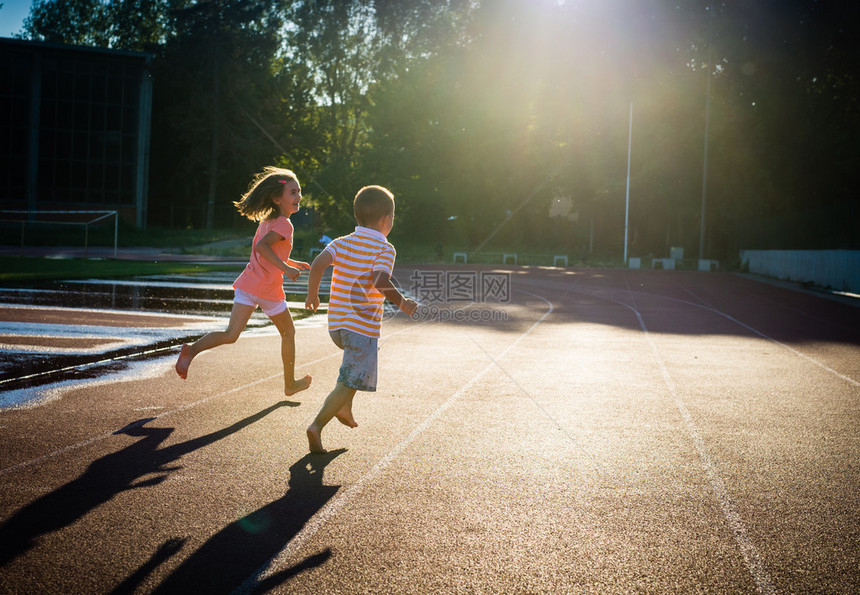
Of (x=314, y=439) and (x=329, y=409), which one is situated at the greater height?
(x=329, y=409)

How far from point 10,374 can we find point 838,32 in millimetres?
46280

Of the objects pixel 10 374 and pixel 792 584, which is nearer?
pixel 792 584

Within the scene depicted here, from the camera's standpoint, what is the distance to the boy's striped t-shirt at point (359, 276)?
17.2ft

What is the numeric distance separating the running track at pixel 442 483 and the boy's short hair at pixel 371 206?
1.72 meters

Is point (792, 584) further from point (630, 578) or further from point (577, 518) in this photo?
point (577, 518)

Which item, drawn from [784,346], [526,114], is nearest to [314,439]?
[784,346]

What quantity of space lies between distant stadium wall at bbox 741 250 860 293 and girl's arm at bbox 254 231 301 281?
2378cm

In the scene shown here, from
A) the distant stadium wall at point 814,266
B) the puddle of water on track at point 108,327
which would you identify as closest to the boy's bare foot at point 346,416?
the puddle of water on track at point 108,327

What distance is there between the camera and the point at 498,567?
12.1 feet

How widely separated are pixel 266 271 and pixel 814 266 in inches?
1110

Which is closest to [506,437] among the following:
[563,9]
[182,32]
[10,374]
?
[10,374]

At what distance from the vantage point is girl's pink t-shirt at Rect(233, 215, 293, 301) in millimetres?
6680

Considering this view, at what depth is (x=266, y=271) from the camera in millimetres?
6867

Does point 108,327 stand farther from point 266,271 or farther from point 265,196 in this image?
point 265,196
